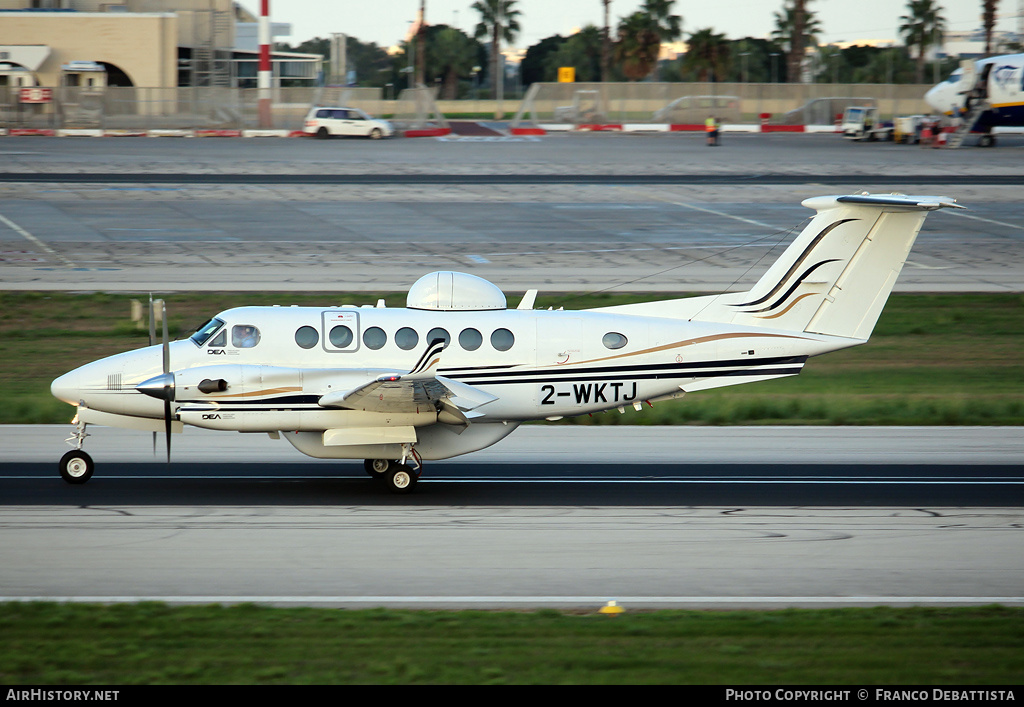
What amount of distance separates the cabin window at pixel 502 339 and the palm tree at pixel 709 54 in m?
108

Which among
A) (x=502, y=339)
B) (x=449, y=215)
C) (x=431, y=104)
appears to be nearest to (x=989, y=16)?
(x=431, y=104)

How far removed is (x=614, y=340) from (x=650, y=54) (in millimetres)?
112741

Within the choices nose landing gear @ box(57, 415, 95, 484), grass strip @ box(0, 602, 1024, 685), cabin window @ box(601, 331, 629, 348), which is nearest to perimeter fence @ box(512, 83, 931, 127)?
cabin window @ box(601, 331, 629, 348)

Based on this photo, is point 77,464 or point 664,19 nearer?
point 77,464

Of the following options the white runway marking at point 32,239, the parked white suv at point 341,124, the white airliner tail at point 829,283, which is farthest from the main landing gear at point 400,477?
the parked white suv at point 341,124

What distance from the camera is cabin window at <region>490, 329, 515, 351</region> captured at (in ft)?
49.6

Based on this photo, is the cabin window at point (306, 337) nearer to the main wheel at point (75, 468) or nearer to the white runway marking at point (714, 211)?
the main wheel at point (75, 468)

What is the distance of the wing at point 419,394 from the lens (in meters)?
13.8

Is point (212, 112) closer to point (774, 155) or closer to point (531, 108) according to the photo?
point (531, 108)

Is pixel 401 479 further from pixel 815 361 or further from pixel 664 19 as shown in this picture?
pixel 664 19

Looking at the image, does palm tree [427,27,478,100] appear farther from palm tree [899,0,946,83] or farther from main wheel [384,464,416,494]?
main wheel [384,464,416,494]

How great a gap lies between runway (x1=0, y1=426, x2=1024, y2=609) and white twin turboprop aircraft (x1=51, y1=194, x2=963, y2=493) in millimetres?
1010

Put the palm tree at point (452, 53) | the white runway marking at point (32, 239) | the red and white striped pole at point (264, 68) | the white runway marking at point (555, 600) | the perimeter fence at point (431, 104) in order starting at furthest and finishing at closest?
1. the palm tree at point (452, 53)
2. the red and white striped pole at point (264, 68)
3. the perimeter fence at point (431, 104)
4. the white runway marking at point (32, 239)
5. the white runway marking at point (555, 600)

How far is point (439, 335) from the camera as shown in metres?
15.0
